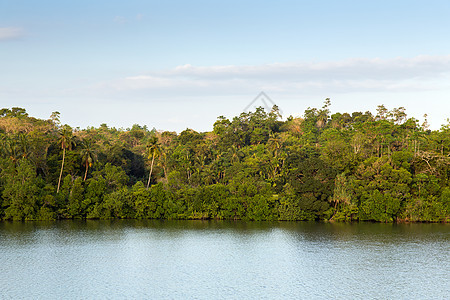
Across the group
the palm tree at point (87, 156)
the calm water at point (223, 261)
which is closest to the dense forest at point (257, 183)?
the palm tree at point (87, 156)

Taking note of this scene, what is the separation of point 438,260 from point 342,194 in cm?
2490

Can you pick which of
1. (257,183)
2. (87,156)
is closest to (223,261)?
(257,183)

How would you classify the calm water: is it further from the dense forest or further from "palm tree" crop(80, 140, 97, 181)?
"palm tree" crop(80, 140, 97, 181)

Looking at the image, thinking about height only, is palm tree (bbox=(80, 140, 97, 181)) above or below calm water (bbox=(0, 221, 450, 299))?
above

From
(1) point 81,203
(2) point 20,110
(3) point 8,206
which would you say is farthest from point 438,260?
(2) point 20,110

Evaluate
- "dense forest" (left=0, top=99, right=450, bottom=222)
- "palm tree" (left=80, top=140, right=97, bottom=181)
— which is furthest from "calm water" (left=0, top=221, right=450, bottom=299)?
"palm tree" (left=80, top=140, right=97, bottom=181)

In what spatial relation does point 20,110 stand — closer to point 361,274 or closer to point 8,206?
point 8,206

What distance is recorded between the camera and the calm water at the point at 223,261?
3447cm

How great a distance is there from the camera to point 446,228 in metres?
63.0

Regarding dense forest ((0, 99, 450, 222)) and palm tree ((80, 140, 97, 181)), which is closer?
dense forest ((0, 99, 450, 222))

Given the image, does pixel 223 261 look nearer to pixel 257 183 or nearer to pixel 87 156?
pixel 257 183

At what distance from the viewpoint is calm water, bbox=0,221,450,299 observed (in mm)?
34469

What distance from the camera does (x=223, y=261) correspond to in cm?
4416

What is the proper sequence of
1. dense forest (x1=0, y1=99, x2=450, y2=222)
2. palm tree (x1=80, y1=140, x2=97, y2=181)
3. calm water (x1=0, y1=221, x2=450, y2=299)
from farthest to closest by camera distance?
palm tree (x1=80, y1=140, x2=97, y2=181)
dense forest (x1=0, y1=99, x2=450, y2=222)
calm water (x1=0, y1=221, x2=450, y2=299)
